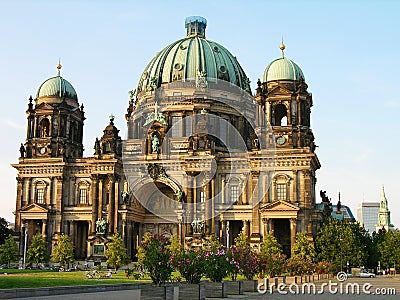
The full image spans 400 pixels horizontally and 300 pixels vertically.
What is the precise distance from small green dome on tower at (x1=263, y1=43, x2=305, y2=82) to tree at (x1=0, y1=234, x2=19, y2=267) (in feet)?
141

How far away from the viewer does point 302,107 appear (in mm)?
91500

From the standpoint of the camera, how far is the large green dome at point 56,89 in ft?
333

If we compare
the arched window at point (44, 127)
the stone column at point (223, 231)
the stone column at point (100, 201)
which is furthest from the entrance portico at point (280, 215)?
the arched window at point (44, 127)

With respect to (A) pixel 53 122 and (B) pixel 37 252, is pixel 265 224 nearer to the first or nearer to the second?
(B) pixel 37 252

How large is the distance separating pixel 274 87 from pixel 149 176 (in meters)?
22.3

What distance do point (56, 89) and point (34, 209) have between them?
19.4 metres

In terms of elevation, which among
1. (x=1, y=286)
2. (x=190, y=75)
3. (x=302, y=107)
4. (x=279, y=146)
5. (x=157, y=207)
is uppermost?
(x=190, y=75)

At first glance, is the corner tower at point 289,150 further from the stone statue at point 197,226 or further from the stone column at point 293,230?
the stone statue at point 197,226

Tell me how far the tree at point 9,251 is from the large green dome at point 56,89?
2339 centimetres

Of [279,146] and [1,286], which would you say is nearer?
[1,286]

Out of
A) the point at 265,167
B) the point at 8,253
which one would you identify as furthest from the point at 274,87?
the point at 8,253

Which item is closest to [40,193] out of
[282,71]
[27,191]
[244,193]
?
[27,191]

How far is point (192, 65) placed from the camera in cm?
10881

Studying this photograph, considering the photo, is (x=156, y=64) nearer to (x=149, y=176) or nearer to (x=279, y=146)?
(x=149, y=176)
